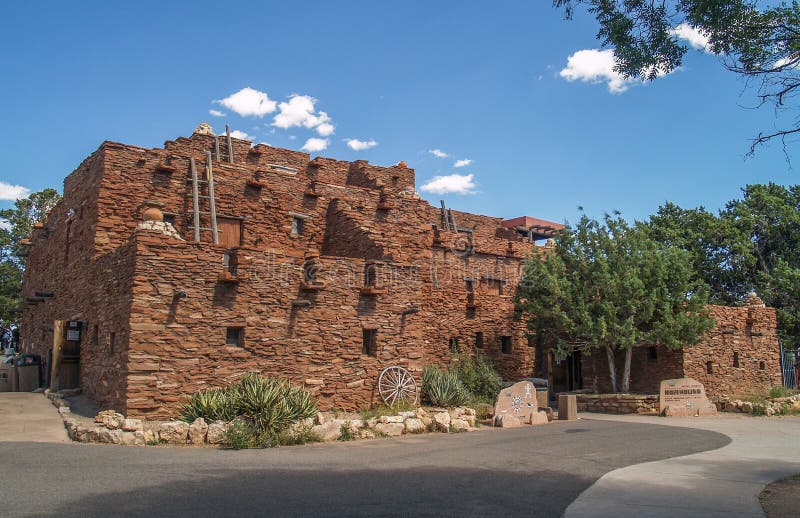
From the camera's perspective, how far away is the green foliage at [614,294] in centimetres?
2020

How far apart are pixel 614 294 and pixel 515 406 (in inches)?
246

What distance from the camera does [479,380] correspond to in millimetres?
20109

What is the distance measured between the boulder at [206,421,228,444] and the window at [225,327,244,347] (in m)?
2.85

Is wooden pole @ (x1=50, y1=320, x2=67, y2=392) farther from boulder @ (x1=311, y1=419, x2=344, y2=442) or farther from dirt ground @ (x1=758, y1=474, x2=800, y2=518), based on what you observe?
dirt ground @ (x1=758, y1=474, x2=800, y2=518)

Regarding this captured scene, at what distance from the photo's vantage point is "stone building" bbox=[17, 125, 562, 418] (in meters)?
13.7

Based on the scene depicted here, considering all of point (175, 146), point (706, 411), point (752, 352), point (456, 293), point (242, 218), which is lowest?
point (706, 411)

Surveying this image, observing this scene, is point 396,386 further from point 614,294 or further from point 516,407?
point 614,294

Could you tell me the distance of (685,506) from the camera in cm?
714

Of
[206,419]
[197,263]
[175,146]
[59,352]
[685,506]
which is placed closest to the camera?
[685,506]

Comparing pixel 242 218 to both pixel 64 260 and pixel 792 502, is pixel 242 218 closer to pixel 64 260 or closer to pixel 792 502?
pixel 64 260

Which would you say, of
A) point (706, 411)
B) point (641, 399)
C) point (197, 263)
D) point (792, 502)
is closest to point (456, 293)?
point (641, 399)

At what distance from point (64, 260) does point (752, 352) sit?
83.1ft

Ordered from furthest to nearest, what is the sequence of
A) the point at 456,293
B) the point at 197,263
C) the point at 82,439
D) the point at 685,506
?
the point at 456,293, the point at 197,263, the point at 82,439, the point at 685,506

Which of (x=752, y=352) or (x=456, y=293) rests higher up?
(x=456, y=293)
